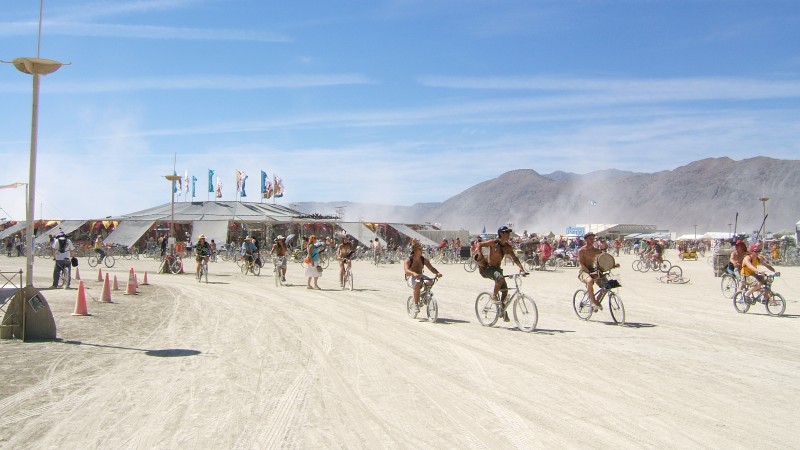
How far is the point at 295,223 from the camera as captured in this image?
4756cm

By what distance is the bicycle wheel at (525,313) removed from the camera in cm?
1077

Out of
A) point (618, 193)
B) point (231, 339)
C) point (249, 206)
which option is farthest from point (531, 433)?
point (618, 193)

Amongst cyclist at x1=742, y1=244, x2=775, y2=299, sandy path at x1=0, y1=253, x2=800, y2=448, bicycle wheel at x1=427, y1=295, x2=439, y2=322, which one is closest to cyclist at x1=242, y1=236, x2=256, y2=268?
sandy path at x1=0, y1=253, x2=800, y2=448

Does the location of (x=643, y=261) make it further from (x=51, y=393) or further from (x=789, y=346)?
(x=51, y=393)

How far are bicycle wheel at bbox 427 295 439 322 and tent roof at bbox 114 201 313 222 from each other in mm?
35886

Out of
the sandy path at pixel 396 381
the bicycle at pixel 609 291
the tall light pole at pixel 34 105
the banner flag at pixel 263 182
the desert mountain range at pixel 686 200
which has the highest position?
the desert mountain range at pixel 686 200

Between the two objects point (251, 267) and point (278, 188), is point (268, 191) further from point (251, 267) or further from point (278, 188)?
point (251, 267)

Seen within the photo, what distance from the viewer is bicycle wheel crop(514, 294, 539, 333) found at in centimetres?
1077

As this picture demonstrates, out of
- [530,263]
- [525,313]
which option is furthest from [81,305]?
[530,263]

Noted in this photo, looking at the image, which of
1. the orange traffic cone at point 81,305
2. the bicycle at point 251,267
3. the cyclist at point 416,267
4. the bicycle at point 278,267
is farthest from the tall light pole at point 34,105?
the bicycle at point 251,267

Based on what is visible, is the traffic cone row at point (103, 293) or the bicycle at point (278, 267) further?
the bicycle at point (278, 267)

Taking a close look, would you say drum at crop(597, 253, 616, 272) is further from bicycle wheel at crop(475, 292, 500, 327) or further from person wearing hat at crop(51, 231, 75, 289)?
person wearing hat at crop(51, 231, 75, 289)

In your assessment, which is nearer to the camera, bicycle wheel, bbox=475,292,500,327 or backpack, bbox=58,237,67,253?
bicycle wheel, bbox=475,292,500,327

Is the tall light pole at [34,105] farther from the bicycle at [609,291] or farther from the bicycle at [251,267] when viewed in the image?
the bicycle at [251,267]
